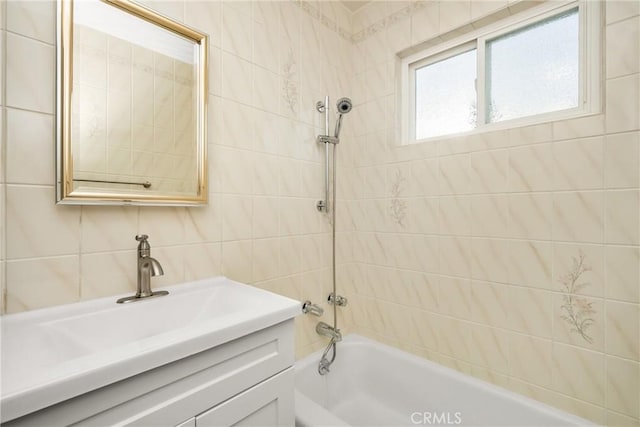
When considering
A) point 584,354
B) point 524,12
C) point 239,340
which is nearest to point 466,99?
point 524,12

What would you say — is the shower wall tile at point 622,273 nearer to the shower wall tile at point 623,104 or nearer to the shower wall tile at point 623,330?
the shower wall tile at point 623,330

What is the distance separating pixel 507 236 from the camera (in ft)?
4.33

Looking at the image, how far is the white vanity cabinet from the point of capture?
0.56 m

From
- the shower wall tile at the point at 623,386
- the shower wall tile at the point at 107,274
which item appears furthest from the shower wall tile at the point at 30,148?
the shower wall tile at the point at 623,386

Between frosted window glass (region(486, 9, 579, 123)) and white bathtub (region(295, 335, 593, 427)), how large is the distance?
128cm

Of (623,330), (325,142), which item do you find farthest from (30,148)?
(623,330)

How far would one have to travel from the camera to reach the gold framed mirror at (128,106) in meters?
0.90

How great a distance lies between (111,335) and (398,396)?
4.64 feet

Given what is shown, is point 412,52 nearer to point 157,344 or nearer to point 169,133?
point 169,133

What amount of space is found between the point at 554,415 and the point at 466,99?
146 centimetres

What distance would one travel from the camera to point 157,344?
0.64 metres

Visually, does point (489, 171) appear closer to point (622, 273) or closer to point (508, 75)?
point (508, 75)

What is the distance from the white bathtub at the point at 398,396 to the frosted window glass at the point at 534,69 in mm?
1278

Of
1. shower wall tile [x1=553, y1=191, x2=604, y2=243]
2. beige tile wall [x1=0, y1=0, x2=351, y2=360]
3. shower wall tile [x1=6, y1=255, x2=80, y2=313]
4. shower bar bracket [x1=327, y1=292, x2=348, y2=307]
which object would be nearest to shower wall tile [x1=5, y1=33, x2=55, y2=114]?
beige tile wall [x1=0, y1=0, x2=351, y2=360]
